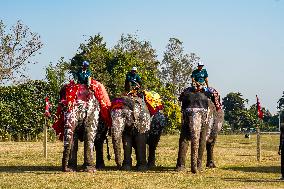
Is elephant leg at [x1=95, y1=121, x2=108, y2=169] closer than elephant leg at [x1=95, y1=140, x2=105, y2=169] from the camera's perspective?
Yes

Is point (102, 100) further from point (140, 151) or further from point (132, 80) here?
point (140, 151)

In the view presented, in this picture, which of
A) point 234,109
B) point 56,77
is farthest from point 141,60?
point 234,109

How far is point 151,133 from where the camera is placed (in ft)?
61.3

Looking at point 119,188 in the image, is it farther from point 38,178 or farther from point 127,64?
point 127,64

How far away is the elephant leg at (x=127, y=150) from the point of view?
55.1 feet

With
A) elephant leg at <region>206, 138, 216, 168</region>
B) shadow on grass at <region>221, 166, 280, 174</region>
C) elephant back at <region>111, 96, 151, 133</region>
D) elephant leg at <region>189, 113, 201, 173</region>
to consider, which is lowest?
shadow on grass at <region>221, 166, 280, 174</region>

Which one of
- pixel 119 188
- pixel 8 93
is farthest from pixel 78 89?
pixel 8 93

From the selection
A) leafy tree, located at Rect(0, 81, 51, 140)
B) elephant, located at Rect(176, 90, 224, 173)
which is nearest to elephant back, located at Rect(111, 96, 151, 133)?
elephant, located at Rect(176, 90, 224, 173)

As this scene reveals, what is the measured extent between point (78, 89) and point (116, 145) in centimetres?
203

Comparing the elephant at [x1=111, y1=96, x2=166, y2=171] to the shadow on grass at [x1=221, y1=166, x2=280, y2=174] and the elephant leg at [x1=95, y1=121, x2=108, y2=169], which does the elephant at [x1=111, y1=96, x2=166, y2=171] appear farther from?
the shadow on grass at [x1=221, y1=166, x2=280, y2=174]

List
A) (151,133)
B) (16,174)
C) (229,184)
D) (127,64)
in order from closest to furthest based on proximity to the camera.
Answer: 1. (229,184)
2. (16,174)
3. (151,133)
4. (127,64)

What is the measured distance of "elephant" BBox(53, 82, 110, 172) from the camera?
15.4 m

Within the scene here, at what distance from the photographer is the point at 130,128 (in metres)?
17.1

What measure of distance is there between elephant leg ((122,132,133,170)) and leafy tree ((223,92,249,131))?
88.6 meters
